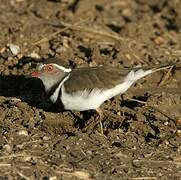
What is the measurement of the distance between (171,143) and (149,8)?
5.10 meters

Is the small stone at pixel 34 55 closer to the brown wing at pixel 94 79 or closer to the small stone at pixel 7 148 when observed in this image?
the brown wing at pixel 94 79

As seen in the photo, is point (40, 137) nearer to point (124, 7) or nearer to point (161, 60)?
point (161, 60)

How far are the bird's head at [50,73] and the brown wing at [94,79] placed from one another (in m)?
0.27

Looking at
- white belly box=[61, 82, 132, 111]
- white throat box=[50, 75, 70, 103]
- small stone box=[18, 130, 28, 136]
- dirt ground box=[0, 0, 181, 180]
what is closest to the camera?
dirt ground box=[0, 0, 181, 180]

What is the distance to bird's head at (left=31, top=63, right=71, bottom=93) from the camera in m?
8.00

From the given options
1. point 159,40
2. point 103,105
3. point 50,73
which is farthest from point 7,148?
point 159,40

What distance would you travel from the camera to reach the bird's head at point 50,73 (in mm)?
7996

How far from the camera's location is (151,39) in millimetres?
10594

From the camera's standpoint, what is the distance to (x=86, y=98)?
7.48 meters

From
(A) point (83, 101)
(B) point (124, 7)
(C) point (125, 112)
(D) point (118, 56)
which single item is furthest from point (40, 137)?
(B) point (124, 7)

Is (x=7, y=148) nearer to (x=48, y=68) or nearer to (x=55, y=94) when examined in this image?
(x=55, y=94)

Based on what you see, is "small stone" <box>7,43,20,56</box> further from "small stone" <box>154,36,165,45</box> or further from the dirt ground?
"small stone" <box>154,36,165,45</box>

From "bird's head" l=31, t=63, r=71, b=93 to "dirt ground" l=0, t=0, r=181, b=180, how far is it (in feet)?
1.21

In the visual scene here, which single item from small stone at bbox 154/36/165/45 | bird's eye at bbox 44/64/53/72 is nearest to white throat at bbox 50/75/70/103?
bird's eye at bbox 44/64/53/72
